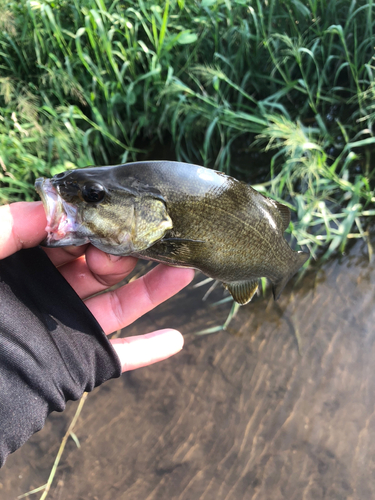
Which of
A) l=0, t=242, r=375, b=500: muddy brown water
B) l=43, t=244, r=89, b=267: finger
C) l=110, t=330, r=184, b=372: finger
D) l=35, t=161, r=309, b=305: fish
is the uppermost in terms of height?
l=35, t=161, r=309, b=305: fish

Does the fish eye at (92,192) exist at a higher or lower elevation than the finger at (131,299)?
higher

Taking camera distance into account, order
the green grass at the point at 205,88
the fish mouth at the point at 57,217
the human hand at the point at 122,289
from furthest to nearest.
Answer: the green grass at the point at 205,88 < the human hand at the point at 122,289 < the fish mouth at the point at 57,217

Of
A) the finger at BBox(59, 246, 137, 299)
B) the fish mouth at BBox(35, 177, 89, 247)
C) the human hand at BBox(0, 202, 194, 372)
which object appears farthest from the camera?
the finger at BBox(59, 246, 137, 299)

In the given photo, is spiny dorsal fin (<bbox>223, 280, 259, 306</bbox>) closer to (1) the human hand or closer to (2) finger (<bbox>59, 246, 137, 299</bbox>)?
(1) the human hand

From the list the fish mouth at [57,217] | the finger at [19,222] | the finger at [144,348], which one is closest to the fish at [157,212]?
the fish mouth at [57,217]

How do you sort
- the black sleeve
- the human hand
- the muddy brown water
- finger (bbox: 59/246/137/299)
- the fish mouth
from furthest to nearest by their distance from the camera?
1. the muddy brown water
2. finger (bbox: 59/246/137/299)
3. the human hand
4. the black sleeve
5. the fish mouth

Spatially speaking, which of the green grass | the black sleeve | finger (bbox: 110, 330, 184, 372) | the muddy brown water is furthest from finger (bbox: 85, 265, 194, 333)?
the green grass

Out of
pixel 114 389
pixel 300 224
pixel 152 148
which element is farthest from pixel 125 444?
pixel 152 148

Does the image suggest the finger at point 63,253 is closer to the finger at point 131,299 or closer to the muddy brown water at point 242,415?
the finger at point 131,299
